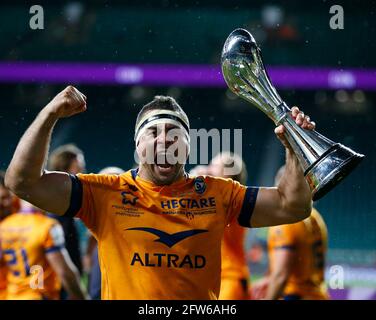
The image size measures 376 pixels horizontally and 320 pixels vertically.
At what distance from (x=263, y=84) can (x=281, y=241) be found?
7.37 ft

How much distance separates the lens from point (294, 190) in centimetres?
282

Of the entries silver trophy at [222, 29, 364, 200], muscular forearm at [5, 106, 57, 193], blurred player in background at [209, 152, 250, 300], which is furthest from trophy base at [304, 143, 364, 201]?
blurred player in background at [209, 152, 250, 300]

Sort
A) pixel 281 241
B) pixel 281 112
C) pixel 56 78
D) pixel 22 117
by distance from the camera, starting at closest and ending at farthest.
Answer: pixel 281 112
pixel 281 241
pixel 56 78
pixel 22 117

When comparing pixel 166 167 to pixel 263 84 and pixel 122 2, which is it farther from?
pixel 122 2

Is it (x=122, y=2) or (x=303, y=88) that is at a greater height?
(x=122, y=2)

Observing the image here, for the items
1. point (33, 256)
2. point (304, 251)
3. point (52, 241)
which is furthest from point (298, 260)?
point (33, 256)

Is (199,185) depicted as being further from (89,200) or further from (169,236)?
(89,200)

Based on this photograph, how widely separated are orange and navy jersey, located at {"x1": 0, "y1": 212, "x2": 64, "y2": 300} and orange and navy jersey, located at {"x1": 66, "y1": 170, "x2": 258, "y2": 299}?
1936 millimetres

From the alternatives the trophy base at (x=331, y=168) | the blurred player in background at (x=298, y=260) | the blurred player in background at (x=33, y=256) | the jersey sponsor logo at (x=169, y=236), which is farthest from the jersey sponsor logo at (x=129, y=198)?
the blurred player in background at (x=298, y=260)

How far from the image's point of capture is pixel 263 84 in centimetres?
272

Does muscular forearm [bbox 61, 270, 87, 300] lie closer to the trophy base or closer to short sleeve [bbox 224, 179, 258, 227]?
short sleeve [bbox 224, 179, 258, 227]

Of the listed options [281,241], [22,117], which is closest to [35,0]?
[22,117]

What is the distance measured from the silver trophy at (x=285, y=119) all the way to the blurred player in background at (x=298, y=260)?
2.10 metres

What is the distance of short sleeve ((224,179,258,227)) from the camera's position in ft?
9.45
